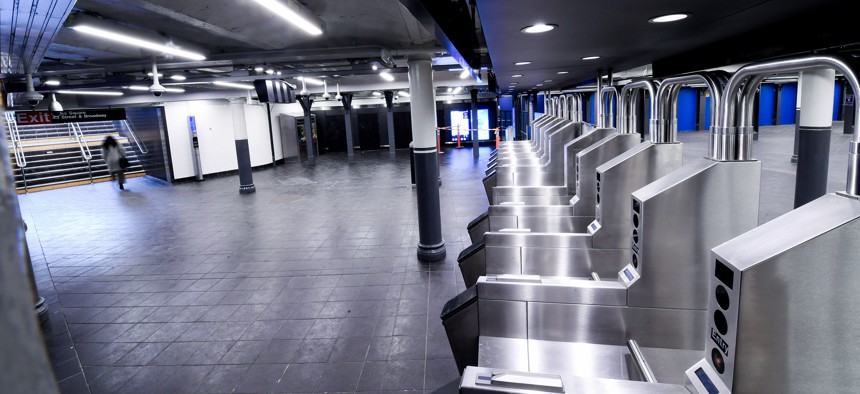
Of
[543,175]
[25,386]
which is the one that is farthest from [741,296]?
[543,175]

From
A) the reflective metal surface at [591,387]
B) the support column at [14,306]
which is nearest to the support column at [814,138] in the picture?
the reflective metal surface at [591,387]

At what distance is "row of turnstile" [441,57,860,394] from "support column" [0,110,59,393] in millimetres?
1576

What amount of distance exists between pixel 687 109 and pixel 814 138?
17.7m

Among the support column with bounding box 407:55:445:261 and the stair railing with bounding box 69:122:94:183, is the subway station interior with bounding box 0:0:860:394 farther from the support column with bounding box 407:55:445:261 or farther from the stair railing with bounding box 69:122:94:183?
the stair railing with bounding box 69:122:94:183

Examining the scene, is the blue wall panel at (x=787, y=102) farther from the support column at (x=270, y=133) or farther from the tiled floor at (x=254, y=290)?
the support column at (x=270, y=133)

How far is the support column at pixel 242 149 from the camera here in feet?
40.9

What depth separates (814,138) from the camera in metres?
6.49

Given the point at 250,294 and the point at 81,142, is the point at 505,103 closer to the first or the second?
the point at 81,142

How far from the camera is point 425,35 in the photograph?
234 inches

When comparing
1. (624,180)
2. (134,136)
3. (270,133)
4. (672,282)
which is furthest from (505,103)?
(672,282)

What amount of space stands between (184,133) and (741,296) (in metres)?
16.2

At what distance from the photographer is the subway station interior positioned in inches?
57.1

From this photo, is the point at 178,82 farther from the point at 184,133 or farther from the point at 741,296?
the point at 741,296

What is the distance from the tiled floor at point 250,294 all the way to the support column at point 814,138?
14.8 feet
